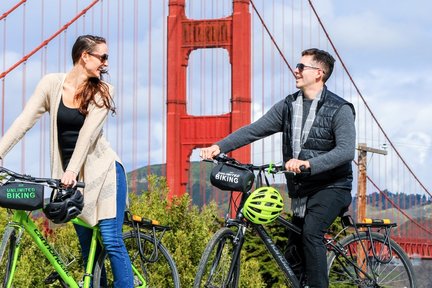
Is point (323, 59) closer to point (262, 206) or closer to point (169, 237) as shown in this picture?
point (262, 206)

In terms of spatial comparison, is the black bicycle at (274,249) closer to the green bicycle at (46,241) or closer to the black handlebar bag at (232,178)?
the black handlebar bag at (232,178)

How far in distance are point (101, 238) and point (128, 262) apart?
158 millimetres

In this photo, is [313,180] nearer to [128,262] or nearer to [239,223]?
[239,223]

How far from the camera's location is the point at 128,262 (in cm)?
461

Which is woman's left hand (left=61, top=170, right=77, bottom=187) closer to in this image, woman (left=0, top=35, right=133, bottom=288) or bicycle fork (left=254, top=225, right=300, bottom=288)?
woman (left=0, top=35, right=133, bottom=288)

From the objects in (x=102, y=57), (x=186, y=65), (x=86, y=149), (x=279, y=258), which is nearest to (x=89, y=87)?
(x=102, y=57)

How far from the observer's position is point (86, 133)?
4.28 m

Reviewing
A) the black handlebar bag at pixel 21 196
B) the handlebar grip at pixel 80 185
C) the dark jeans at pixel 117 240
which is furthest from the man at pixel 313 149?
the black handlebar bag at pixel 21 196

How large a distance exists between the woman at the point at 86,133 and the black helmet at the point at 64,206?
0.06 metres

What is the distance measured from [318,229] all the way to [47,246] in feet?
4.06

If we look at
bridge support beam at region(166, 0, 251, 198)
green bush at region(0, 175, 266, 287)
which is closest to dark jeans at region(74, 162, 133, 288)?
green bush at region(0, 175, 266, 287)

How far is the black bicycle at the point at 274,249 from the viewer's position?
456cm

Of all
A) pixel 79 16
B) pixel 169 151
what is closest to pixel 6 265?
pixel 79 16

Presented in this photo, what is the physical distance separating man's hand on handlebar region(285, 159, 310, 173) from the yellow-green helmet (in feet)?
0.51
